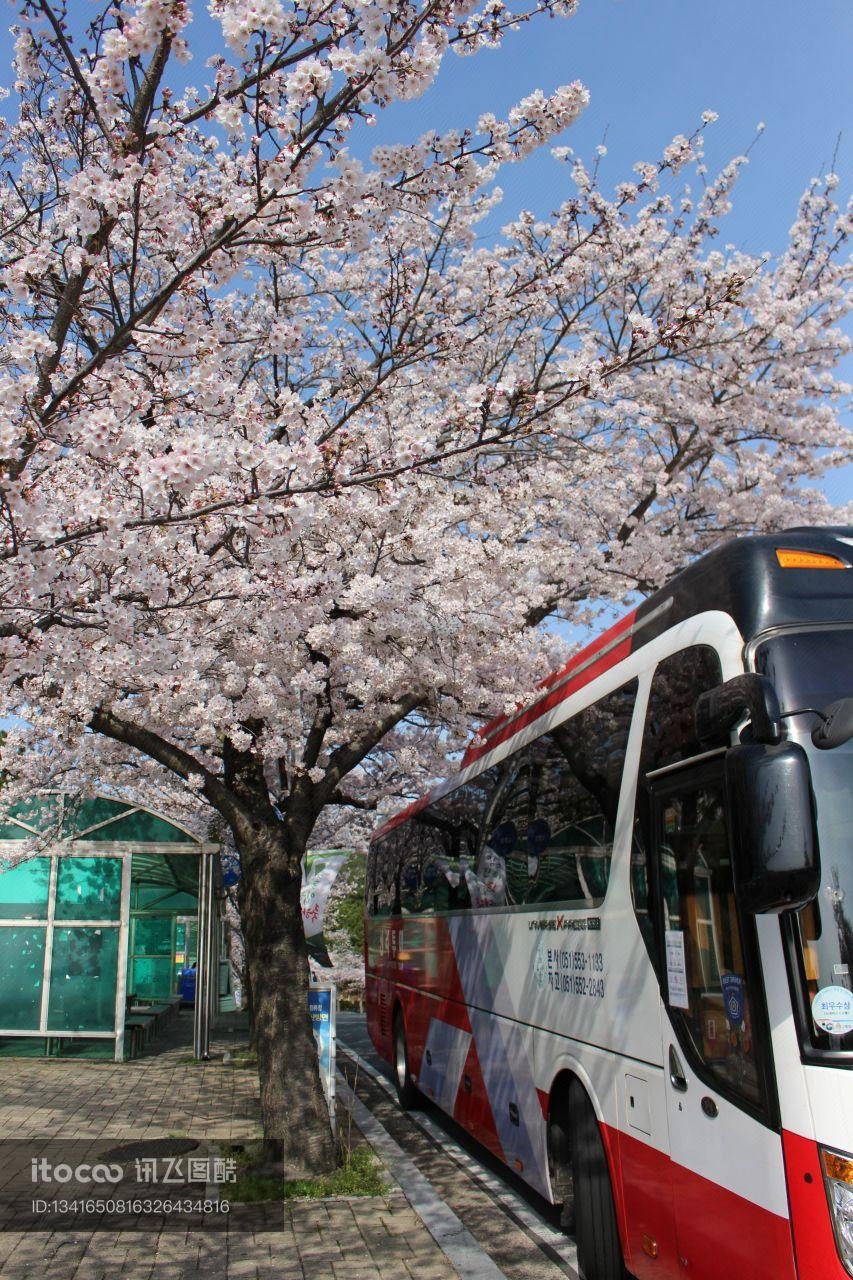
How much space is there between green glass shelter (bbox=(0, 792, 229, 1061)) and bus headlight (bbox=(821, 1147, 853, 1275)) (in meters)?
12.5

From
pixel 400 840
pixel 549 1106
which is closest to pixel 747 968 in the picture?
pixel 549 1106

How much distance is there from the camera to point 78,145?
4863 millimetres

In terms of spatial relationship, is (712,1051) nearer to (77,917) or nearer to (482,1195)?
(482,1195)

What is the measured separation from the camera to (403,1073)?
35.7 feet

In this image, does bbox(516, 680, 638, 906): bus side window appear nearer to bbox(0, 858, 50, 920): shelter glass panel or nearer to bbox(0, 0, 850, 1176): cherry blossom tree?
bbox(0, 0, 850, 1176): cherry blossom tree

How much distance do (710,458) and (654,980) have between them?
10.6 meters

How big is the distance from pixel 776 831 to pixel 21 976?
1361cm

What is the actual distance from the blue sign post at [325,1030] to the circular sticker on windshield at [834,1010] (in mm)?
5573

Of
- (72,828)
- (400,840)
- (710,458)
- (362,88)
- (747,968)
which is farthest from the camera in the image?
(72,828)

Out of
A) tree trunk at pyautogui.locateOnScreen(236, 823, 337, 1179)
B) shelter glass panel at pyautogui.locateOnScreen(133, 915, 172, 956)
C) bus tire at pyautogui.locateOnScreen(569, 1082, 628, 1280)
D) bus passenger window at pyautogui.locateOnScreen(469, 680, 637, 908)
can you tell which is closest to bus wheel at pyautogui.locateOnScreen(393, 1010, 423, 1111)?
tree trunk at pyautogui.locateOnScreen(236, 823, 337, 1179)

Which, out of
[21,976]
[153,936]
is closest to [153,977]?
[153,936]

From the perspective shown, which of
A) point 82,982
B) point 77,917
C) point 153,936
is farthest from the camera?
point 153,936

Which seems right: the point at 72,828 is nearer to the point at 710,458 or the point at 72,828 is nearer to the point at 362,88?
the point at 710,458

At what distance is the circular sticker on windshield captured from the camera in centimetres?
319
